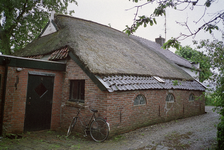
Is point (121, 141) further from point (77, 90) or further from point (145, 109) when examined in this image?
point (77, 90)

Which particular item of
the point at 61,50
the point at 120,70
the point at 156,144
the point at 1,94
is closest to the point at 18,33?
the point at 61,50

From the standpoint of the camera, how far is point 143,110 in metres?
8.28

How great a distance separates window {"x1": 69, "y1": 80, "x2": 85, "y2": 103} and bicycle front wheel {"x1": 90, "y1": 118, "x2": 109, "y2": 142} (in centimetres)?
136

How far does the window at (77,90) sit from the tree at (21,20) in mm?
9696

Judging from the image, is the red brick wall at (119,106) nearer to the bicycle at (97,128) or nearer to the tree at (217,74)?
the bicycle at (97,128)

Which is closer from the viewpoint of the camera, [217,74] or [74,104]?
[217,74]

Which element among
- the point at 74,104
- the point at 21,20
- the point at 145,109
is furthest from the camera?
the point at 21,20

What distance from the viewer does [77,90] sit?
7.80 meters

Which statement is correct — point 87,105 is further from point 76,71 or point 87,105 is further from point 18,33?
point 18,33

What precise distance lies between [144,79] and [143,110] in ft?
5.15

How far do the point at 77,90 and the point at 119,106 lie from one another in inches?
84.6

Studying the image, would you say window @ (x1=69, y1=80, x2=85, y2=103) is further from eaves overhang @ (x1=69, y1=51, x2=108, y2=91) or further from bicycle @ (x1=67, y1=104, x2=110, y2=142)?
bicycle @ (x1=67, y1=104, x2=110, y2=142)

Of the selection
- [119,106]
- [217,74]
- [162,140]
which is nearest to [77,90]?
[119,106]

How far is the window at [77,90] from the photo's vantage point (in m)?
7.60
